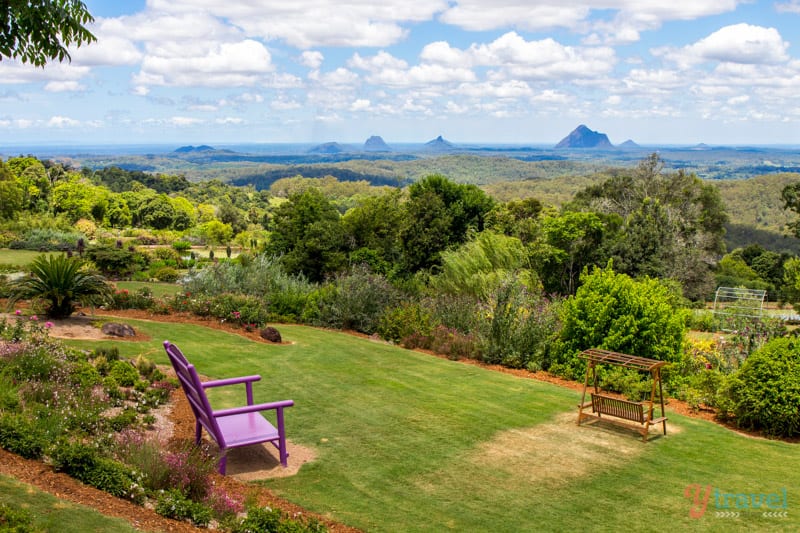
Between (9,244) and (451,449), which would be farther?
(9,244)

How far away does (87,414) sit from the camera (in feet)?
21.3

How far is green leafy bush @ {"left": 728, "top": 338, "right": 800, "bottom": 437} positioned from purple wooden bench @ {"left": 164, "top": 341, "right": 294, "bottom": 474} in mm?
5987

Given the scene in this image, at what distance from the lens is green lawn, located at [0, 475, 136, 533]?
4.26m

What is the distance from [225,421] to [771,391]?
265 inches

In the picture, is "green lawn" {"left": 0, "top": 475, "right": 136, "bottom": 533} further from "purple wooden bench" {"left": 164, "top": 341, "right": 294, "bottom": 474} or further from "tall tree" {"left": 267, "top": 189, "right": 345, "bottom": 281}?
"tall tree" {"left": 267, "top": 189, "right": 345, "bottom": 281}

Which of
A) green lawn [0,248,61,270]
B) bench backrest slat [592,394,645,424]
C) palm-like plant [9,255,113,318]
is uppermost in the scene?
palm-like plant [9,255,113,318]

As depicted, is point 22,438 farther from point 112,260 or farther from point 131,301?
point 112,260

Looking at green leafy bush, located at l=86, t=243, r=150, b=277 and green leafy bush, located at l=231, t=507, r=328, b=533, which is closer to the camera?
green leafy bush, located at l=231, t=507, r=328, b=533

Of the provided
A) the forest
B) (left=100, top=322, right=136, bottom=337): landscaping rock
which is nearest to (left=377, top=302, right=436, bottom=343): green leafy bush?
the forest

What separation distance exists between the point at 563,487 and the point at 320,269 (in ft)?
57.9

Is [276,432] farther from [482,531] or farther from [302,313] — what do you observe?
[302,313]

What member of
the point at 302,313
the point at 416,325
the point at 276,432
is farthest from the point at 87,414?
the point at 302,313

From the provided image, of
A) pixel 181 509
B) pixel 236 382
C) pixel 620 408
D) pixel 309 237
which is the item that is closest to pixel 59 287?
pixel 236 382

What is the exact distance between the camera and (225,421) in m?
6.78
